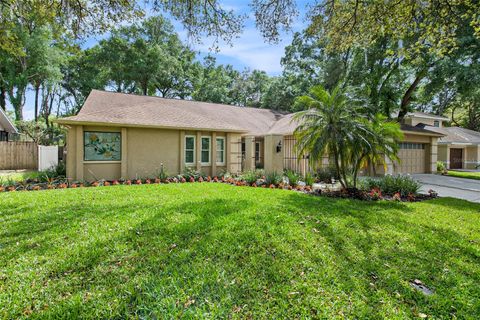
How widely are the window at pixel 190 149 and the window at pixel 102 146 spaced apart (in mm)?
3114

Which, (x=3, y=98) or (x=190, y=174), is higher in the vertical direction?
(x=3, y=98)

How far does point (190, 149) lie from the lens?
12453 millimetres

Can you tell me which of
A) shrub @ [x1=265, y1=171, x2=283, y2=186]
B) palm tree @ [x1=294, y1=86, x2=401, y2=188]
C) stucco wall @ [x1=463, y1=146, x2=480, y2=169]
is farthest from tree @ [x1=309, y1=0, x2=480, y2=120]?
stucco wall @ [x1=463, y1=146, x2=480, y2=169]

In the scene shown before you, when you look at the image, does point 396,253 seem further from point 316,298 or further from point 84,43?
point 84,43

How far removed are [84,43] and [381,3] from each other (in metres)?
9.39

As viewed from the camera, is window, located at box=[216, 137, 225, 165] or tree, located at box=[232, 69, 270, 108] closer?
window, located at box=[216, 137, 225, 165]

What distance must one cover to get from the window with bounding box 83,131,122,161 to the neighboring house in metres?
27.3

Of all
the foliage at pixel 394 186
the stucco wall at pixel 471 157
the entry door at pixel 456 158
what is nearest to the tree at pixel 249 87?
the entry door at pixel 456 158

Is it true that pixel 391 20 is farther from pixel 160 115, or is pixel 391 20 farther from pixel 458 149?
pixel 458 149

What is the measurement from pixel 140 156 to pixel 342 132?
29.2ft

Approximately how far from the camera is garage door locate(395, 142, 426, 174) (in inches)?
637

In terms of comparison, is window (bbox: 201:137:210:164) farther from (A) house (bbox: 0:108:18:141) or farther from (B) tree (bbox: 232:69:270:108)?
(B) tree (bbox: 232:69:270:108)

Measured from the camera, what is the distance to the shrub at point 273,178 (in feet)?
31.8

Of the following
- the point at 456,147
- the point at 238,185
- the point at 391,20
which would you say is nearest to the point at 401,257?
the point at 238,185
